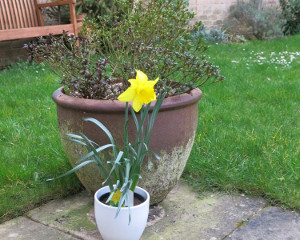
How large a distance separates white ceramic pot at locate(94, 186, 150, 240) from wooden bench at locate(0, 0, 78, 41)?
445 cm

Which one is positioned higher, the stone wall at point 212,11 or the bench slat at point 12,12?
the bench slat at point 12,12

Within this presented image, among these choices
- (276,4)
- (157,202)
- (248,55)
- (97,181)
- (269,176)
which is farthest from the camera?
(276,4)

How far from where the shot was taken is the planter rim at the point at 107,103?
2234mm

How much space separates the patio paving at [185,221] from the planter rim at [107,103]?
0.65 m

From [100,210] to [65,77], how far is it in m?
0.88

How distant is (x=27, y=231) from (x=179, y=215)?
0.85 m

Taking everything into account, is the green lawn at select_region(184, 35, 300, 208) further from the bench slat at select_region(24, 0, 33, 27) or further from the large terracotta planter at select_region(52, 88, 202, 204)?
the bench slat at select_region(24, 0, 33, 27)

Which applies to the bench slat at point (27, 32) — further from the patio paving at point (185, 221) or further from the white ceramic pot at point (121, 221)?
the white ceramic pot at point (121, 221)

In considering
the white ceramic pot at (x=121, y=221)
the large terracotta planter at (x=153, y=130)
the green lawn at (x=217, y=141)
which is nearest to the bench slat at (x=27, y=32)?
the green lawn at (x=217, y=141)

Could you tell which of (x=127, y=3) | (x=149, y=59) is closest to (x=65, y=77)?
(x=149, y=59)

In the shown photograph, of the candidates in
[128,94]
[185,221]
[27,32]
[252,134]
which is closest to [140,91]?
[128,94]

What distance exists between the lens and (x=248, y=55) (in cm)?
716

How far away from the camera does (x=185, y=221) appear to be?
97.0 inches

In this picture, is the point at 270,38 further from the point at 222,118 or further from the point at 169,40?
the point at 169,40
